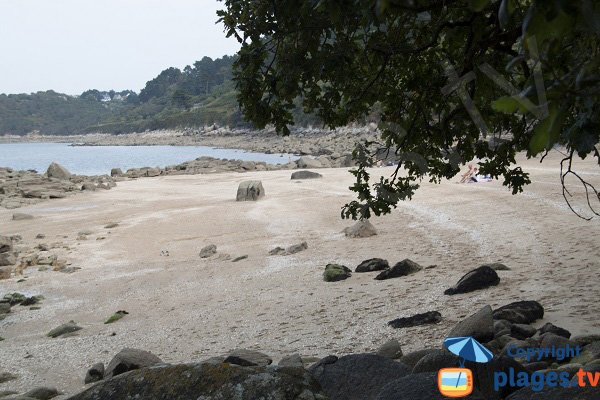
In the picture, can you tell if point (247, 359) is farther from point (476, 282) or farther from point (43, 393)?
point (476, 282)

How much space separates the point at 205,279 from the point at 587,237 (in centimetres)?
756

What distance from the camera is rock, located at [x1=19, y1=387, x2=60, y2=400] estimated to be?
6.23 metres

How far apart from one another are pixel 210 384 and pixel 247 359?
7.09 feet

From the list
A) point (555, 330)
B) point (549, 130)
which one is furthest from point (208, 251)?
point (549, 130)

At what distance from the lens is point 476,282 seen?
839cm

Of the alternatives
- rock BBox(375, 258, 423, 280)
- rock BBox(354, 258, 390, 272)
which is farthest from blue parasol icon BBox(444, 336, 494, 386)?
rock BBox(354, 258, 390, 272)

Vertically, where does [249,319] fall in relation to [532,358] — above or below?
below

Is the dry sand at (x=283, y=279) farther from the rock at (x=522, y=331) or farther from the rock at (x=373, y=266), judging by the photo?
the rock at (x=522, y=331)

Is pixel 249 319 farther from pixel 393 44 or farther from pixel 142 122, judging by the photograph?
pixel 142 122

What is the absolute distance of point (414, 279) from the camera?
32.2 feet

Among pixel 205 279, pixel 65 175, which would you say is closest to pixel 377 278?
pixel 205 279

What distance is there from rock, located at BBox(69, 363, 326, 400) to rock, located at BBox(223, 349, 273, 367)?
1.75m

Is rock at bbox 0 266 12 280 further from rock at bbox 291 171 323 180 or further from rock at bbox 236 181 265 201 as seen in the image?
rock at bbox 291 171 323 180

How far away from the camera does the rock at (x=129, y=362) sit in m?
6.30
